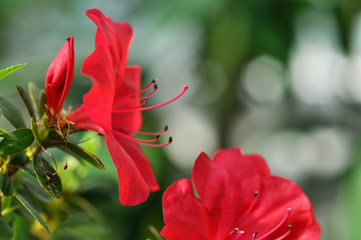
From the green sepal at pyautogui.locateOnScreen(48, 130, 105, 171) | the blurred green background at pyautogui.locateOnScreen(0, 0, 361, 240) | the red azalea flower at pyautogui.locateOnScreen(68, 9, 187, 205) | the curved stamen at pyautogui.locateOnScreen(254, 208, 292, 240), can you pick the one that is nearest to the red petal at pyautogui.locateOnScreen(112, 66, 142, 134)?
the red azalea flower at pyautogui.locateOnScreen(68, 9, 187, 205)

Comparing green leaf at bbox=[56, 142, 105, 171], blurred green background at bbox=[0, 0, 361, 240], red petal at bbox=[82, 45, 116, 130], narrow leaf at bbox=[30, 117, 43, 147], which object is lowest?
blurred green background at bbox=[0, 0, 361, 240]

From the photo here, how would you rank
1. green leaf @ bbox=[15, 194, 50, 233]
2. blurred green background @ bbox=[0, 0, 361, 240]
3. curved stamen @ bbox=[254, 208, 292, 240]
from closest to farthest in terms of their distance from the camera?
green leaf @ bbox=[15, 194, 50, 233], curved stamen @ bbox=[254, 208, 292, 240], blurred green background @ bbox=[0, 0, 361, 240]

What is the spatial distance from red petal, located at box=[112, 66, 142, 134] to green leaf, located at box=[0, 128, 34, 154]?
14 cm

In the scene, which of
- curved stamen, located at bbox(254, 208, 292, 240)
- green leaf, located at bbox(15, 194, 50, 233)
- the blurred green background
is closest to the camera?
green leaf, located at bbox(15, 194, 50, 233)

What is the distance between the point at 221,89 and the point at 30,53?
0.74 m

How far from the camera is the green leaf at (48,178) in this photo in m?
A: 0.52

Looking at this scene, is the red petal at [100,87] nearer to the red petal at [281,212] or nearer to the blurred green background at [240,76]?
the red petal at [281,212]

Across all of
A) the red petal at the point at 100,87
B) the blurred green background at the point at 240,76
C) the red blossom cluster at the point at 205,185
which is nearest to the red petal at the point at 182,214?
the red blossom cluster at the point at 205,185

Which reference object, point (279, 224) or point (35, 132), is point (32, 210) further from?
point (279, 224)

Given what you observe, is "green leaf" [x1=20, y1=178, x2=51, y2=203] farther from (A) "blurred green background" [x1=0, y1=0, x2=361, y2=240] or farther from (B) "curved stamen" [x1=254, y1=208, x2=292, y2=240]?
(A) "blurred green background" [x1=0, y1=0, x2=361, y2=240]

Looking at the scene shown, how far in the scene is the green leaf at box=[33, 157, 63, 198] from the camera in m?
0.52

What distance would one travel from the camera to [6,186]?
0.53 metres

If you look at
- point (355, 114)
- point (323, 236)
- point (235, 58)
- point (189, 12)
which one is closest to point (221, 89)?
point (235, 58)

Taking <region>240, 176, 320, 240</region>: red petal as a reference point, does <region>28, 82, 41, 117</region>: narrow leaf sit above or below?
above
